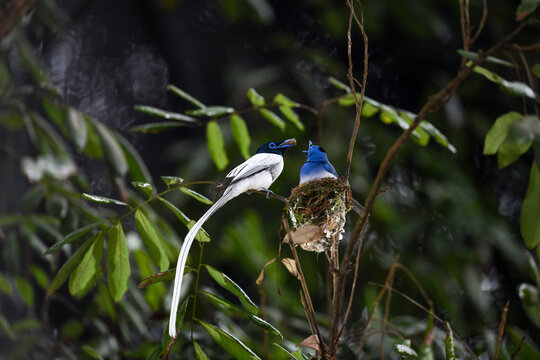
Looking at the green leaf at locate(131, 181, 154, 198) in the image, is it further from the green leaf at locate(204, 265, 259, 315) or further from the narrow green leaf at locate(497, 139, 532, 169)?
the narrow green leaf at locate(497, 139, 532, 169)

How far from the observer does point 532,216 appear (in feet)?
2.78

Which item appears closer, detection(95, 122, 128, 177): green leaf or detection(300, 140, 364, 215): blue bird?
detection(300, 140, 364, 215): blue bird

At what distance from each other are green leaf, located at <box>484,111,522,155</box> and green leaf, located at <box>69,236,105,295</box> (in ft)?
1.89

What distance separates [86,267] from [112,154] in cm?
72

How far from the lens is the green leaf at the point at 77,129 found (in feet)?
5.12

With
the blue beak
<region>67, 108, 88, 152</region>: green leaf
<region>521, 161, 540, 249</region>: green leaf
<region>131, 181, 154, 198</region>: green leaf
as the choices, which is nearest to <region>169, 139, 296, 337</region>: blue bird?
the blue beak

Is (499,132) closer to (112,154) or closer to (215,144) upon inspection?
(215,144)

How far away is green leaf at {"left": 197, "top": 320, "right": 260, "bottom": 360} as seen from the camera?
820 millimetres

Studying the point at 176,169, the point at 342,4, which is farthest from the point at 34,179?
the point at 342,4

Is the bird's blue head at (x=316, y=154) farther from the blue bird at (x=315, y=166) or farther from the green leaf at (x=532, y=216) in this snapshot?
the green leaf at (x=532, y=216)

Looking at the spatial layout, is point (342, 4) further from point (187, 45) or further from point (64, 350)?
point (64, 350)

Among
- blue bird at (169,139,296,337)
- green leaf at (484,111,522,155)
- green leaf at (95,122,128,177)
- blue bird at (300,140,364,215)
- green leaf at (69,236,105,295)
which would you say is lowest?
green leaf at (95,122,128,177)

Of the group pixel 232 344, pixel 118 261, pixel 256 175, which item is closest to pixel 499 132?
pixel 256 175

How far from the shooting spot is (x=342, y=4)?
242cm
